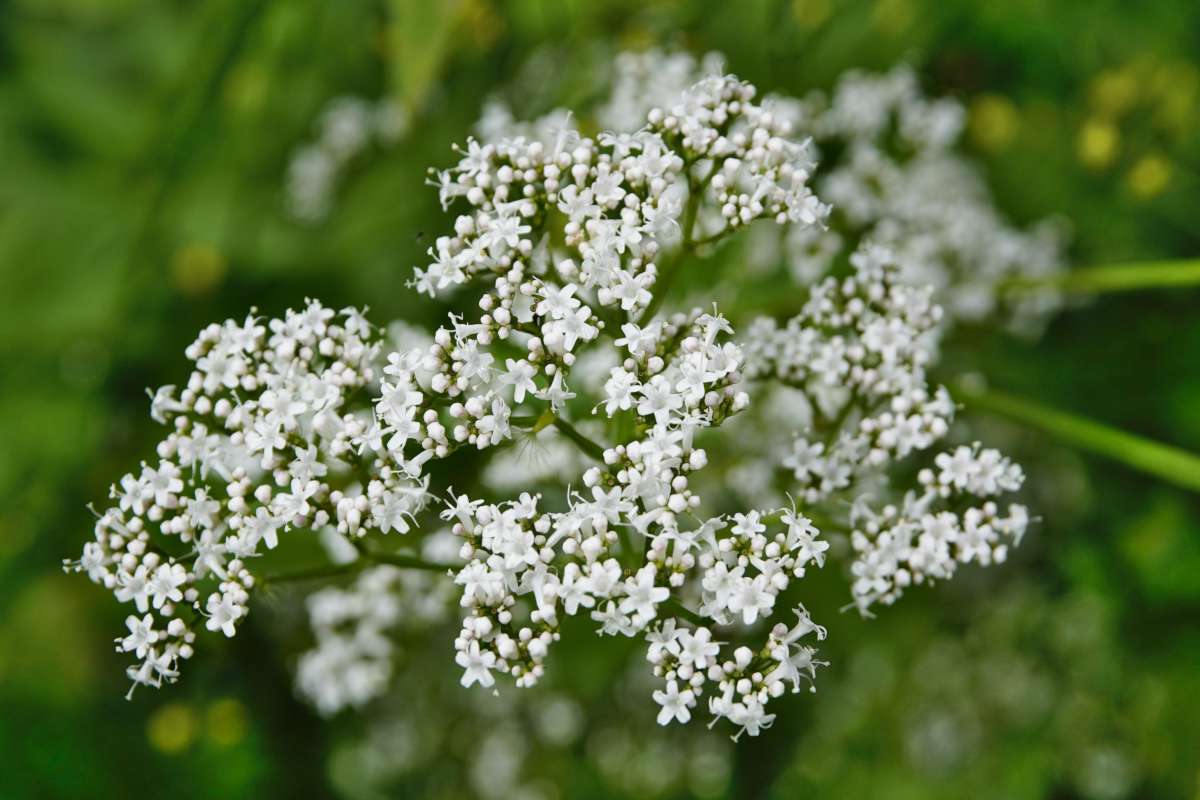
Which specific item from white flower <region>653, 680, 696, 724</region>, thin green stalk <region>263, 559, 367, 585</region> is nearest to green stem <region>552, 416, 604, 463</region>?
white flower <region>653, 680, 696, 724</region>

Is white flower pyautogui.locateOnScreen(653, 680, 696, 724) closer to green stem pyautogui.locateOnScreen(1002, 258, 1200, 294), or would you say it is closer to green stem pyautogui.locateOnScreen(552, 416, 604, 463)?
green stem pyautogui.locateOnScreen(552, 416, 604, 463)

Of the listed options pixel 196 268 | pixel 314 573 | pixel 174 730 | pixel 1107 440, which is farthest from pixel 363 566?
pixel 196 268

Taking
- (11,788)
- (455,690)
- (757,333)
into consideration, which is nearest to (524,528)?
(757,333)

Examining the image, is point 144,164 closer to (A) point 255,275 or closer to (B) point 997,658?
(A) point 255,275

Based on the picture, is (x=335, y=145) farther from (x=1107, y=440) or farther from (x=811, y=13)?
(x=1107, y=440)

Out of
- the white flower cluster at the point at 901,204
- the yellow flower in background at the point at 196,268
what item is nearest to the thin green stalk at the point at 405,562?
the white flower cluster at the point at 901,204
